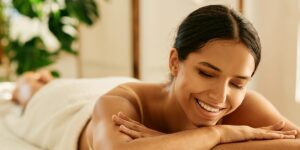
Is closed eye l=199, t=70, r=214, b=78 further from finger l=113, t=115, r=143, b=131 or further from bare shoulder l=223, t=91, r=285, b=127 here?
bare shoulder l=223, t=91, r=285, b=127

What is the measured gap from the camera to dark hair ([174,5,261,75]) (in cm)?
114

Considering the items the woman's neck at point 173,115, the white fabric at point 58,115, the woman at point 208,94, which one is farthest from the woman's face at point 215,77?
the white fabric at point 58,115

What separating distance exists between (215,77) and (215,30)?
121mm

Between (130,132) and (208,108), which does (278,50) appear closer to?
(208,108)

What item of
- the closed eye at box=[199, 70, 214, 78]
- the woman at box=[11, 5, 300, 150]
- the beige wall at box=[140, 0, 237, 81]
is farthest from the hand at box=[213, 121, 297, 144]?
the beige wall at box=[140, 0, 237, 81]

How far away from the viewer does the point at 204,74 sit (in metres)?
1.14

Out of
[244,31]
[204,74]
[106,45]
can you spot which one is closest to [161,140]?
[204,74]

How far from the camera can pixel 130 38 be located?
3.16m

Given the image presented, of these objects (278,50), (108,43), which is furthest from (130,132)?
(108,43)

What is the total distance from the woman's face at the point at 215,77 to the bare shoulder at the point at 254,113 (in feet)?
0.76

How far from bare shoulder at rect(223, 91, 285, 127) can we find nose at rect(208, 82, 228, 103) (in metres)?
0.30

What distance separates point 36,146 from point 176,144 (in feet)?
3.02

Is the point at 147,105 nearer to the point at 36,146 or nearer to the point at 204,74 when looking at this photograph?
the point at 204,74

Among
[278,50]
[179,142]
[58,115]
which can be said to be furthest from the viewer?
[278,50]
